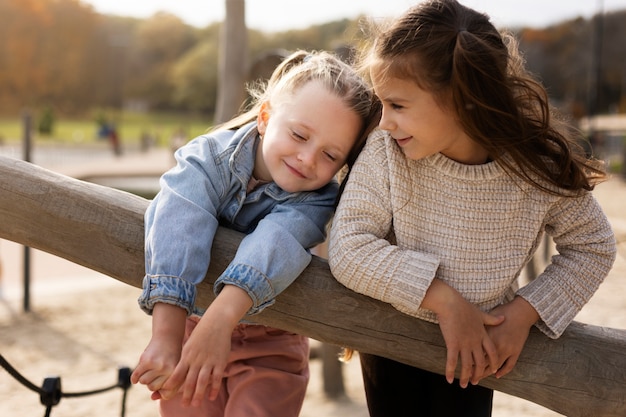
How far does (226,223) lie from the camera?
5.20ft

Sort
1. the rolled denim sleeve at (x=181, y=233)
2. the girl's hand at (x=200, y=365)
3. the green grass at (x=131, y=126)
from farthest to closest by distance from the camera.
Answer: the green grass at (x=131, y=126)
the rolled denim sleeve at (x=181, y=233)
the girl's hand at (x=200, y=365)

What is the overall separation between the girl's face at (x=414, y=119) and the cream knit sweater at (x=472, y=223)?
63 mm

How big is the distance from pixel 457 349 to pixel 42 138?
41836 millimetres

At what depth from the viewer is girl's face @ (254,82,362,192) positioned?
1.47 meters

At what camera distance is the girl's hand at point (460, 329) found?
4.52 ft

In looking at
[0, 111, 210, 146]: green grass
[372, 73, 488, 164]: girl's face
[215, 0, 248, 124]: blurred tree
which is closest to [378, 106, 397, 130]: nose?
[372, 73, 488, 164]: girl's face

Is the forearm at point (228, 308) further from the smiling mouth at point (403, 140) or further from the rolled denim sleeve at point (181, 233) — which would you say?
the smiling mouth at point (403, 140)

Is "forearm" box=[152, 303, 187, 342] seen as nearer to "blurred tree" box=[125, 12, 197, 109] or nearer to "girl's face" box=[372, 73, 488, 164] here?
"girl's face" box=[372, 73, 488, 164]

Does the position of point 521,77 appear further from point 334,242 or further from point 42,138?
point 42,138

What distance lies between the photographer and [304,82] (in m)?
1.51

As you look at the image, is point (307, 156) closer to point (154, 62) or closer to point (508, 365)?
point (508, 365)

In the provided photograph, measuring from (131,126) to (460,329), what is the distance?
64044 mm

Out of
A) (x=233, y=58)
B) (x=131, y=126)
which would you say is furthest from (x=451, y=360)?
(x=131, y=126)

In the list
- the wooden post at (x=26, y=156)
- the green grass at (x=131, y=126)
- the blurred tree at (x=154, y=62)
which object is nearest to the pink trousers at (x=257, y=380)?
the wooden post at (x=26, y=156)
